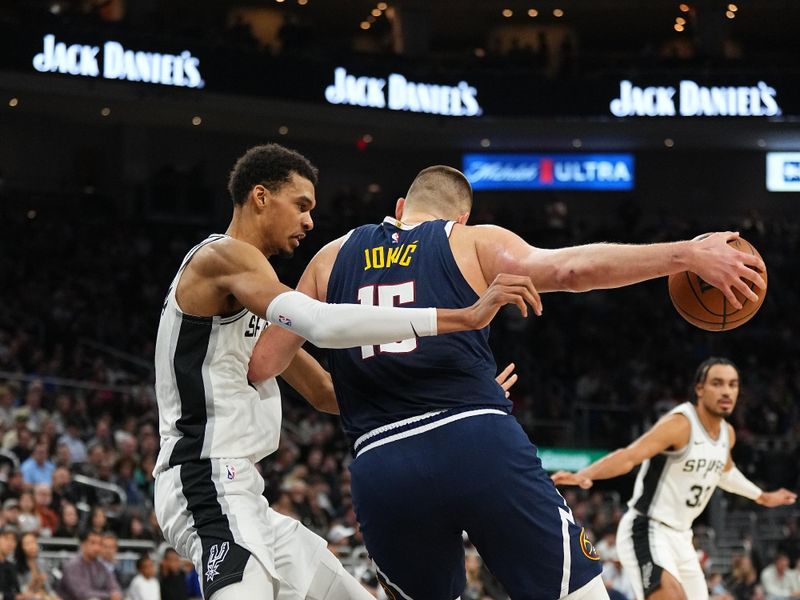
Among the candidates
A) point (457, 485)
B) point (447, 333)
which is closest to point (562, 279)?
point (447, 333)

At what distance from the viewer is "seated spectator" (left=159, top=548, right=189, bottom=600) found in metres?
12.4

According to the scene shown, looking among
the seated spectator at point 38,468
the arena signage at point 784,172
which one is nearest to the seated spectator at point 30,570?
the seated spectator at point 38,468

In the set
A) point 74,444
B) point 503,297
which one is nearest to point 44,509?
point 74,444

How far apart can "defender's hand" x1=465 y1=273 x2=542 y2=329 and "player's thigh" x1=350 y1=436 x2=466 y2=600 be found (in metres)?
0.63

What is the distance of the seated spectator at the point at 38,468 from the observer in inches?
571

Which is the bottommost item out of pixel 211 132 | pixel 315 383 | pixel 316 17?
pixel 315 383

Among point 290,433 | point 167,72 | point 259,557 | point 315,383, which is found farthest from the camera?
point 167,72

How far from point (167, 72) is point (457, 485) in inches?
845

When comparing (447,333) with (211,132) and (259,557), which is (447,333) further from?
(211,132)

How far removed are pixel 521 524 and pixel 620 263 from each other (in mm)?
1058

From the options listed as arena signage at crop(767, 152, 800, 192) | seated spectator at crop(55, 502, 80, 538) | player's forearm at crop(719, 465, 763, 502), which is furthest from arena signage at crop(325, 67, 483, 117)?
player's forearm at crop(719, 465, 763, 502)

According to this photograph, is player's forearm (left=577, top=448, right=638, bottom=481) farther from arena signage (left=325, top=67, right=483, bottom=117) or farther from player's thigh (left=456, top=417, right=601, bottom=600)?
arena signage (left=325, top=67, right=483, bottom=117)

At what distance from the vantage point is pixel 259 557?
5.00m

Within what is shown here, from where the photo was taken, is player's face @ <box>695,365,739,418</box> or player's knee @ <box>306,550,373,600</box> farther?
player's face @ <box>695,365,739,418</box>
